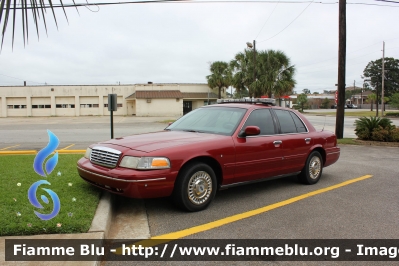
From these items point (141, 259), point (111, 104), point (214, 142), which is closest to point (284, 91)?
point (111, 104)

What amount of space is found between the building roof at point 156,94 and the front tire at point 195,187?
43.5m

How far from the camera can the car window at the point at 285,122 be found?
6.06m

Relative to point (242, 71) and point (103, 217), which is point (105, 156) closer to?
point (103, 217)

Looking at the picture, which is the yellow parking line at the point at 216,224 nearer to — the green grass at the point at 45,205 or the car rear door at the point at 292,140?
the car rear door at the point at 292,140

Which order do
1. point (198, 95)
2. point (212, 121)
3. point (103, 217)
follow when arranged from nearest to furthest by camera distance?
point (103, 217) → point (212, 121) → point (198, 95)

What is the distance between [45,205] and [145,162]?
1440mm

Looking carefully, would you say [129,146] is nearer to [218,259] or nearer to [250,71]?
[218,259]

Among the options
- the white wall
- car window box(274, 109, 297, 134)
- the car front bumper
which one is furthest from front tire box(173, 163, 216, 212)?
the white wall

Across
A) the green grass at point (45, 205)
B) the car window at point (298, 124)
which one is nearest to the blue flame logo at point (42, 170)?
the green grass at point (45, 205)

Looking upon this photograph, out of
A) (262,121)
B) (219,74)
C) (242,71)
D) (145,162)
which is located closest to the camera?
(145,162)

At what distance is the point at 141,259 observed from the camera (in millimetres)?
3365

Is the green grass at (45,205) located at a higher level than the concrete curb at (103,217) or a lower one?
higher

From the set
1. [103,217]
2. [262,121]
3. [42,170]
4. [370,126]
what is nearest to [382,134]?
[370,126]

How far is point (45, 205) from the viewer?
4.35m
